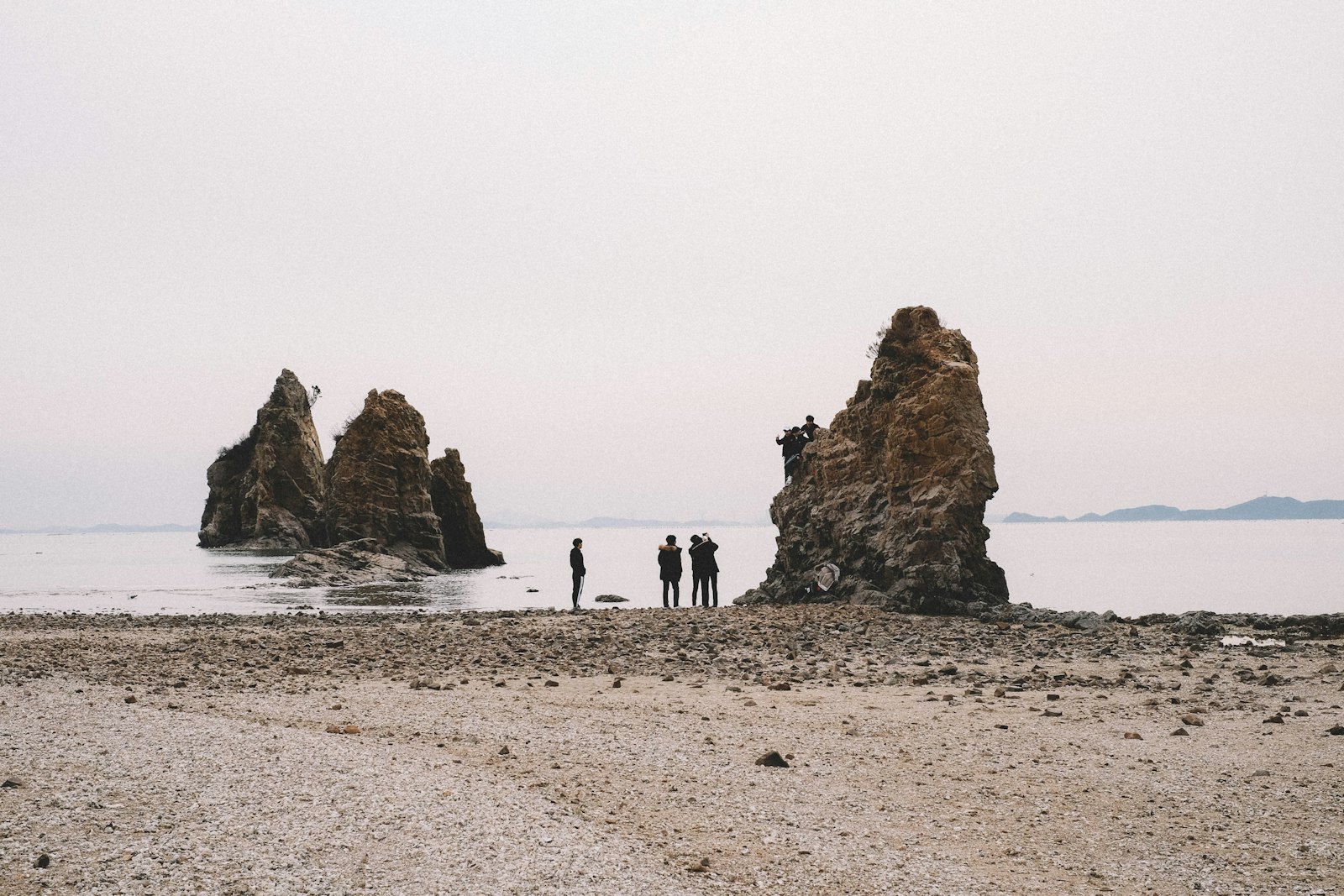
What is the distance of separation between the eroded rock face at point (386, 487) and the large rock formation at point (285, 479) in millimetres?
35123

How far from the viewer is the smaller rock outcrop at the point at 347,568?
146 feet

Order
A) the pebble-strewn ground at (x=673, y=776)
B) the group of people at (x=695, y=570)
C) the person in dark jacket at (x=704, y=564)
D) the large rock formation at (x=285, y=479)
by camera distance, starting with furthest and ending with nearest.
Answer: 1. the large rock formation at (x=285, y=479)
2. the person in dark jacket at (x=704, y=564)
3. the group of people at (x=695, y=570)
4. the pebble-strewn ground at (x=673, y=776)

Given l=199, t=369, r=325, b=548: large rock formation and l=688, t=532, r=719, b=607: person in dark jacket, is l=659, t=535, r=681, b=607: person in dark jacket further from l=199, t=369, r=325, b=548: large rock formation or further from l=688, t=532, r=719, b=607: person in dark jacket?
l=199, t=369, r=325, b=548: large rock formation

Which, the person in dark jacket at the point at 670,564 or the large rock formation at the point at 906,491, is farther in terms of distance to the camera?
the person in dark jacket at the point at 670,564

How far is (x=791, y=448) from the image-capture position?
3256 centimetres

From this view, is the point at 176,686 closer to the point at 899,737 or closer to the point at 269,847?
the point at 269,847

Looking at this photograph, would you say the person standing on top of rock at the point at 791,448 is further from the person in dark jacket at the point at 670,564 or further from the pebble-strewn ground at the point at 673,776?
the pebble-strewn ground at the point at 673,776

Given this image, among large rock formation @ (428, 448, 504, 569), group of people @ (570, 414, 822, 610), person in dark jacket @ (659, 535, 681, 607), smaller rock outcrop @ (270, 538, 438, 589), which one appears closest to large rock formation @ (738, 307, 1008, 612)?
group of people @ (570, 414, 822, 610)

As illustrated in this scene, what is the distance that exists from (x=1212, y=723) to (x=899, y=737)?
11.6ft

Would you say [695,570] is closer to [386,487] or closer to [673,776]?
[673,776]

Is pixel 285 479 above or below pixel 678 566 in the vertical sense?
above

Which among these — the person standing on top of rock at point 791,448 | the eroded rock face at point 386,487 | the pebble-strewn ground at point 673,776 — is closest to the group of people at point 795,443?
the person standing on top of rock at point 791,448

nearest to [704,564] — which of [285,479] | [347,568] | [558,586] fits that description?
[558,586]

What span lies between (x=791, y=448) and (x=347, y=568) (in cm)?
2627
